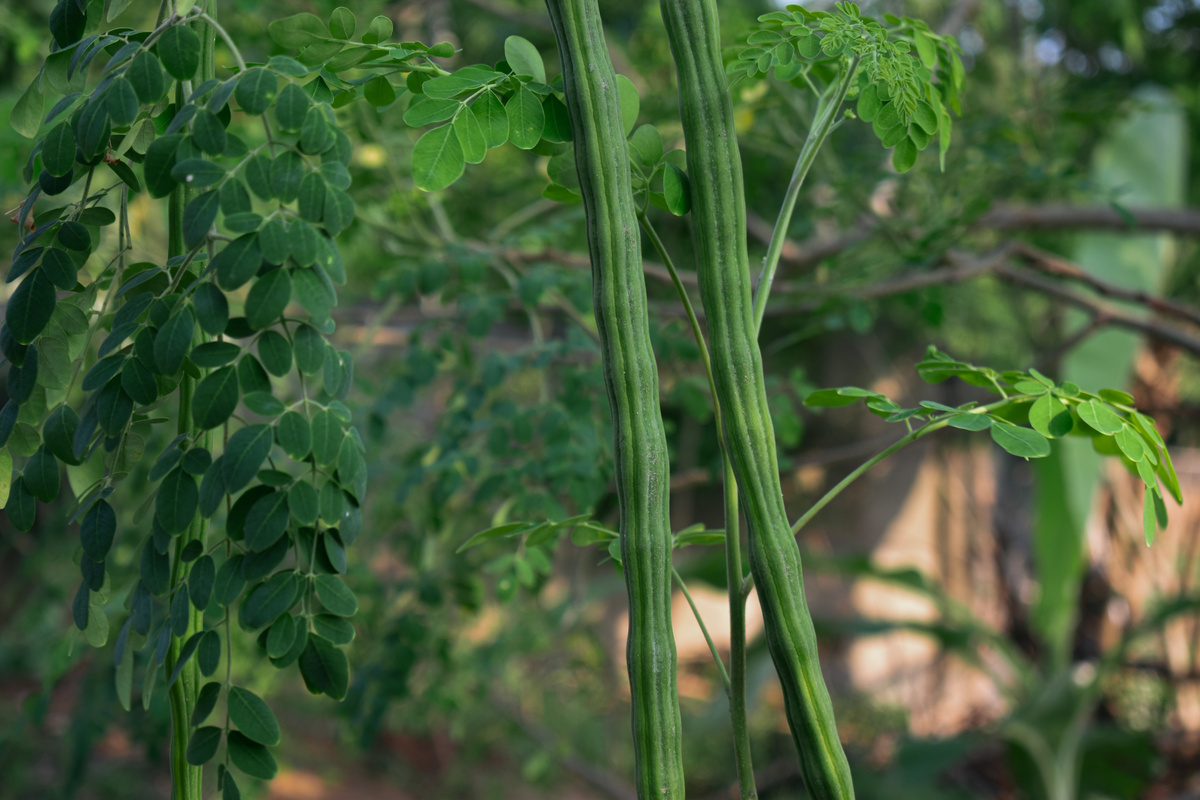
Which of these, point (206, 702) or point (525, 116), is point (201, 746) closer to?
point (206, 702)

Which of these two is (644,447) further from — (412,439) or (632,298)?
(412,439)

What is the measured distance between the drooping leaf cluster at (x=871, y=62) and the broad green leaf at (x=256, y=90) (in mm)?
352

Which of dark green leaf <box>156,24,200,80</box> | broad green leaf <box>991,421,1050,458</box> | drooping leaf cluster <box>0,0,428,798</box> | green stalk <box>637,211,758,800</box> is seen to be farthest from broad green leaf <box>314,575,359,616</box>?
broad green leaf <box>991,421,1050,458</box>

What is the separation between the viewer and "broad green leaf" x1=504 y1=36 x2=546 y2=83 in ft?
1.94

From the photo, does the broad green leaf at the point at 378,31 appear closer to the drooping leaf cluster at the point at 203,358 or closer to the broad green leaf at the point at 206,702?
the drooping leaf cluster at the point at 203,358

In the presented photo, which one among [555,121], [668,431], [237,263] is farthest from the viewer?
[668,431]

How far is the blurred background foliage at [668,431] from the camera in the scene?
4.48ft

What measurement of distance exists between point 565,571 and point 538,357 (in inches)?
→ 136

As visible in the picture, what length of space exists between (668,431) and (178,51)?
819 mm

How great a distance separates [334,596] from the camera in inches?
21.7

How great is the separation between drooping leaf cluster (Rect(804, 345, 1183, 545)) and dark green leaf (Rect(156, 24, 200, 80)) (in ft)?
1.65

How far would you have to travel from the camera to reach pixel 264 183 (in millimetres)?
515

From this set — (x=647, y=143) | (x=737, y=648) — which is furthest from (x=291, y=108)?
Result: (x=737, y=648)

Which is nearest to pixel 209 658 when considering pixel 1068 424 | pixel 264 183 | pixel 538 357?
pixel 264 183
